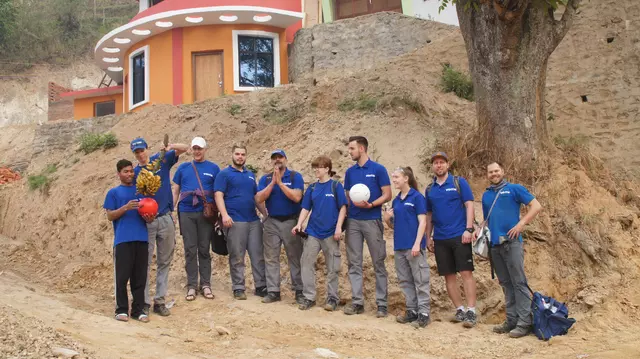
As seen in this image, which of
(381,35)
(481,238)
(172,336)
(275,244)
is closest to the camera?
(172,336)

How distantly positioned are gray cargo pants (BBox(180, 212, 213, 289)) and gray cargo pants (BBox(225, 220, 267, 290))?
27 cm

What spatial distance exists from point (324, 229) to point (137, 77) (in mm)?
15448

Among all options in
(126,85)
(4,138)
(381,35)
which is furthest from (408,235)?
(4,138)

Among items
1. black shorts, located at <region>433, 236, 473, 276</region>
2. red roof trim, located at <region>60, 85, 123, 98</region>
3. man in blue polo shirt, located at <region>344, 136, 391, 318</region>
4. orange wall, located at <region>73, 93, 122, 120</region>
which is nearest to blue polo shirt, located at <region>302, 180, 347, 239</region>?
man in blue polo shirt, located at <region>344, 136, 391, 318</region>

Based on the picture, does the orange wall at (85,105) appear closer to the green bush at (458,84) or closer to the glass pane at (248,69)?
the glass pane at (248,69)

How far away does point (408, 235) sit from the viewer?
7.33 meters

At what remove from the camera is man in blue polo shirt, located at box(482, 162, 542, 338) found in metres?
6.84

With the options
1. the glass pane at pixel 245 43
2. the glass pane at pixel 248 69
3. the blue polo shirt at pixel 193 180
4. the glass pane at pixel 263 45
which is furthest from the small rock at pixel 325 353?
the glass pane at pixel 263 45

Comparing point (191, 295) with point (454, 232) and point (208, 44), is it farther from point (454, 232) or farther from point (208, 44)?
point (208, 44)

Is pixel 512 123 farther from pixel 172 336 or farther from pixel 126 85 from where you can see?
pixel 126 85

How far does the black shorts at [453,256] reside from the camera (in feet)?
23.5

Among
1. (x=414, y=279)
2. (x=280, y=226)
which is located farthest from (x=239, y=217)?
(x=414, y=279)

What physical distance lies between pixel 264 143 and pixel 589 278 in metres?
6.55

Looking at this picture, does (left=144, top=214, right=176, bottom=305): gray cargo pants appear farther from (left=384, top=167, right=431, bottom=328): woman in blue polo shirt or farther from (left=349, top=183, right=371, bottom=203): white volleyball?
(left=384, top=167, right=431, bottom=328): woman in blue polo shirt
